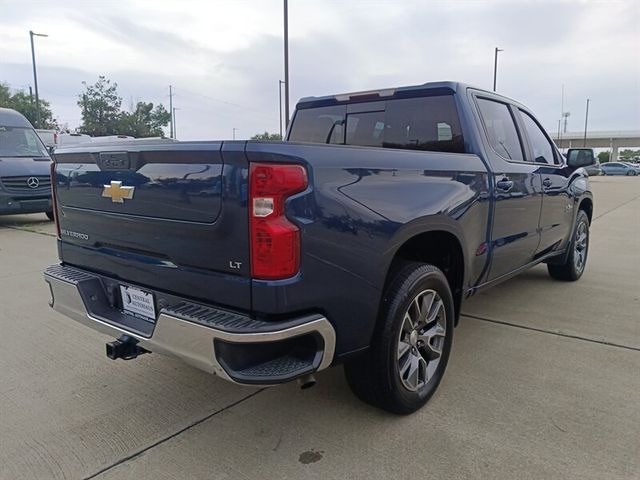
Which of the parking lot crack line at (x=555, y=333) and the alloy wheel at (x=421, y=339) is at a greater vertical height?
the alloy wheel at (x=421, y=339)

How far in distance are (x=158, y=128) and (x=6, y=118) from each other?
55924 millimetres

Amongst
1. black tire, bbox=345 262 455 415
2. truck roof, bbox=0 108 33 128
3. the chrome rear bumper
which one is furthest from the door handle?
truck roof, bbox=0 108 33 128

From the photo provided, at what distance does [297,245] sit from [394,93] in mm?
2108

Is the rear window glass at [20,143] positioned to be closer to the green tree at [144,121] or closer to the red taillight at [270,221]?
the red taillight at [270,221]

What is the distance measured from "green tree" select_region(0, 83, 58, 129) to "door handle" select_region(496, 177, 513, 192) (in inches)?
1763

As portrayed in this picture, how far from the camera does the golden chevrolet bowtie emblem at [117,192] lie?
2512 mm

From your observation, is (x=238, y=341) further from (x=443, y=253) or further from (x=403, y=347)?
(x=443, y=253)

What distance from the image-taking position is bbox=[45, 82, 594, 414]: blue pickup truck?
2.09 meters

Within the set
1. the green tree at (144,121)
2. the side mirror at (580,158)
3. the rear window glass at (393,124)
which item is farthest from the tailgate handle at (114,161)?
the green tree at (144,121)

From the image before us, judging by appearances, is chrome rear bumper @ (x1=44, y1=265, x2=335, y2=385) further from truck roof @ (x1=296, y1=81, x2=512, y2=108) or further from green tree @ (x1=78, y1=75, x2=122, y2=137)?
green tree @ (x1=78, y1=75, x2=122, y2=137)

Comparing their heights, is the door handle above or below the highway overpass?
below

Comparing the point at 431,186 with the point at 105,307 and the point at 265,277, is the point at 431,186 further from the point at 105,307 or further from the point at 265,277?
the point at 105,307

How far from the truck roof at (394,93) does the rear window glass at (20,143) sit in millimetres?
9195

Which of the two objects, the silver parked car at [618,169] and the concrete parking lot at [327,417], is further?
the silver parked car at [618,169]
